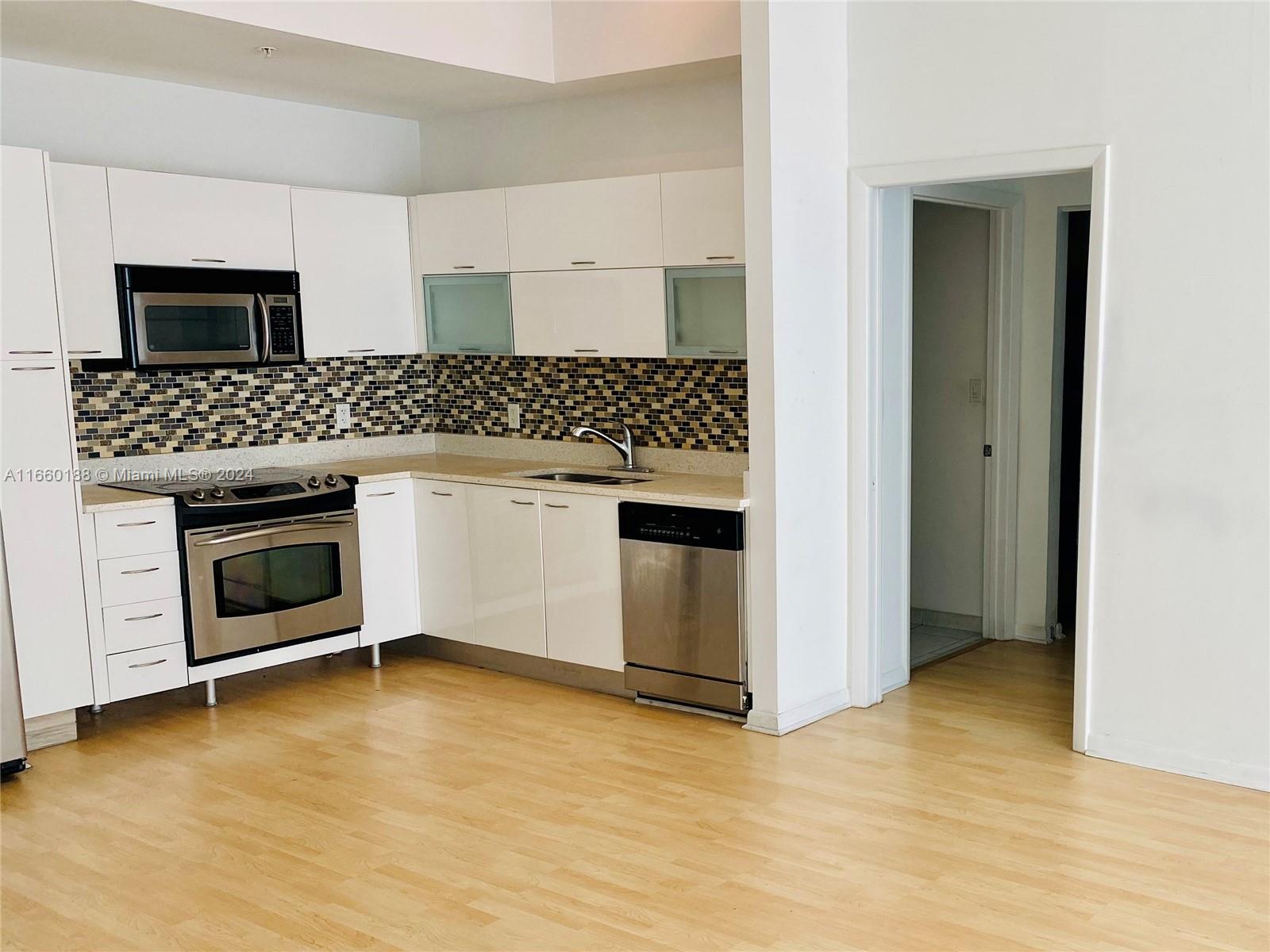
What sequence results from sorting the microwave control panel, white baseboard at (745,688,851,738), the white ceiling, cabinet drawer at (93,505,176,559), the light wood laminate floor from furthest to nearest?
the microwave control panel < cabinet drawer at (93,505,176,559) < white baseboard at (745,688,851,738) < the white ceiling < the light wood laminate floor

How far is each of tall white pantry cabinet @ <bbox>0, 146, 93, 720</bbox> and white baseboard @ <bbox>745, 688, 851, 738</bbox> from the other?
103 inches

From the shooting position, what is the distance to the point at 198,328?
513 cm

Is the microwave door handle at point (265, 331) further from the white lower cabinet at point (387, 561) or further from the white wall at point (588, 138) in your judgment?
the white wall at point (588, 138)

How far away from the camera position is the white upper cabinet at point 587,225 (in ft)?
16.6

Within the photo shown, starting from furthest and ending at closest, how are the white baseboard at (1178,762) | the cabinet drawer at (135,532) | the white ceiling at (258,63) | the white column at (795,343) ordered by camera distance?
the cabinet drawer at (135,532)
the white column at (795,343)
the white ceiling at (258,63)
the white baseboard at (1178,762)

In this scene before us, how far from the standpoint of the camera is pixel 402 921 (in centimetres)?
313

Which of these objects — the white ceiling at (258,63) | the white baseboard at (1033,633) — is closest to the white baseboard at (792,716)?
the white baseboard at (1033,633)

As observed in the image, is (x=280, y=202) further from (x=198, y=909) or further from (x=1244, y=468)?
(x=1244, y=468)

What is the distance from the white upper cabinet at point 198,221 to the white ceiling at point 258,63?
0.46m

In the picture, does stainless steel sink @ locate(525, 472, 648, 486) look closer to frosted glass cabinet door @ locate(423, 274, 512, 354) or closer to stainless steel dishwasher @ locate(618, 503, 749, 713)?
stainless steel dishwasher @ locate(618, 503, 749, 713)

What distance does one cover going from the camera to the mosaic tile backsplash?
530 cm

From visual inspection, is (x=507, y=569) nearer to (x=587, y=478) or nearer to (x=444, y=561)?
(x=444, y=561)

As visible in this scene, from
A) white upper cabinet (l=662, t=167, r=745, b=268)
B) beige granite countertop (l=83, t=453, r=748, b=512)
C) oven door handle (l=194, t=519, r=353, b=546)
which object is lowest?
oven door handle (l=194, t=519, r=353, b=546)

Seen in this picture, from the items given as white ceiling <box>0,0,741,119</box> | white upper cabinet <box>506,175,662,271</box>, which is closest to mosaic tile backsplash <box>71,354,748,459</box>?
white upper cabinet <box>506,175,662,271</box>
